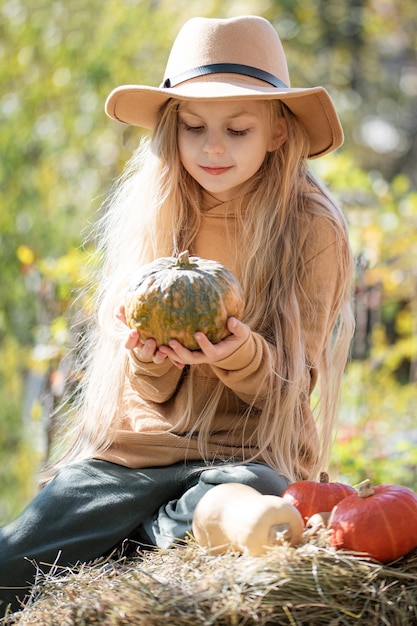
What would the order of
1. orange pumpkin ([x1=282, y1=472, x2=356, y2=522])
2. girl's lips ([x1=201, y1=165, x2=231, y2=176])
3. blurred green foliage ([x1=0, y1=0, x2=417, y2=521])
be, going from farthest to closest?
blurred green foliage ([x1=0, y1=0, x2=417, y2=521]) → girl's lips ([x1=201, y1=165, x2=231, y2=176]) → orange pumpkin ([x1=282, y1=472, x2=356, y2=522])

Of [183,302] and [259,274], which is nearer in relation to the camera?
[183,302]

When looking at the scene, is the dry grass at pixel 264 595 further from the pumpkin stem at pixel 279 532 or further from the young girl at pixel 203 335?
the young girl at pixel 203 335

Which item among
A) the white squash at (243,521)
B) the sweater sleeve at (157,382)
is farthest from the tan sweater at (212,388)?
the white squash at (243,521)

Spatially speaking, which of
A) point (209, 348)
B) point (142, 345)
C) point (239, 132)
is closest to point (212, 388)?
point (142, 345)

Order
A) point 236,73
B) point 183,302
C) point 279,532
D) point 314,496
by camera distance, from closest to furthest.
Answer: point 279,532
point 314,496
point 183,302
point 236,73

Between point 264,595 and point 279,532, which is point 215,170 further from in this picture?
point 264,595

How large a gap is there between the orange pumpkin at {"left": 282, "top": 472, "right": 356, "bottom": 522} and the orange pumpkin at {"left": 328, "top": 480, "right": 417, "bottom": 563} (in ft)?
0.47

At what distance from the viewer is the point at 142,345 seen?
10.3ft

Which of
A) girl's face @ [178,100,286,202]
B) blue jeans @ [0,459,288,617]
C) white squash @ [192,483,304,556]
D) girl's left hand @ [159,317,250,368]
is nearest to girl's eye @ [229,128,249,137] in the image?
girl's face @ [178,100,286,202]

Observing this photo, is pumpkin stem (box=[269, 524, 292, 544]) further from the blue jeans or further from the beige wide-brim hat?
the beige wide-brim hat

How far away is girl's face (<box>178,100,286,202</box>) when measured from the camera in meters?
3.37

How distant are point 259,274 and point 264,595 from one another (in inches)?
58.9

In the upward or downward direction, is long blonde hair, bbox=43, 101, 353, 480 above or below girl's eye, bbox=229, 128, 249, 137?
below

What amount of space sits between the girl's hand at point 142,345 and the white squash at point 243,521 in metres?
0.51
